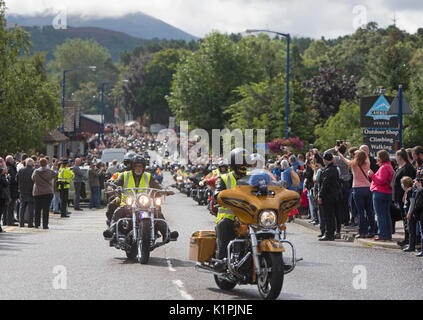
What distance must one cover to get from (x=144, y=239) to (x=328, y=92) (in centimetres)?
5676

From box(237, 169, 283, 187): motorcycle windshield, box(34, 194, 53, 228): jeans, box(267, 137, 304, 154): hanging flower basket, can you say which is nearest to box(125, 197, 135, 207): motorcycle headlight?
box(237, 169, 283, 187): motorcycle windshield

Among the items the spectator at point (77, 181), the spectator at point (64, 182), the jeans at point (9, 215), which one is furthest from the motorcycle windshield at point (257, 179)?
the spectator at point (77, 181)

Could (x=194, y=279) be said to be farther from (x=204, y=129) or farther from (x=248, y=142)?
(x=204, y=129)

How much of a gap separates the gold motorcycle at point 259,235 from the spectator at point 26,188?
12405mm

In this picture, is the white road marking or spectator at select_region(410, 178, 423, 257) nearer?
the white road marking

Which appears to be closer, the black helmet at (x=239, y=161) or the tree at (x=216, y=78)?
the black helmet at (x=239, y=161)

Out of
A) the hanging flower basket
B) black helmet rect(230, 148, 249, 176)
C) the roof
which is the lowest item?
black helmet rect(230, 148, 249, 176)

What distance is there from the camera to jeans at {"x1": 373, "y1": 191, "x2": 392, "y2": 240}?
16.7 meters

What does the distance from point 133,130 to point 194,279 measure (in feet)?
504

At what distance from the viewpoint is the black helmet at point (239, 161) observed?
34.6 ft

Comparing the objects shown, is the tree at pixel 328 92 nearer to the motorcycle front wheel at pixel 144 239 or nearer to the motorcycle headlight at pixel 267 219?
the motorcycle front wheel at pixel 144 239

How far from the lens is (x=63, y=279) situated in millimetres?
11438

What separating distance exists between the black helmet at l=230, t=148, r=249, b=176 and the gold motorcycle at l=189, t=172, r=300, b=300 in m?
0.47

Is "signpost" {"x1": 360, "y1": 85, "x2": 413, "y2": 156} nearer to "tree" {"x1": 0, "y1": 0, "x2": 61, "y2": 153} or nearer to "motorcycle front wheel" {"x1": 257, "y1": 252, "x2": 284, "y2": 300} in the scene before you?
"motorcycle front wheel" {"x1": 257, "y1": 252, "x2": 284, "y2": 300}
